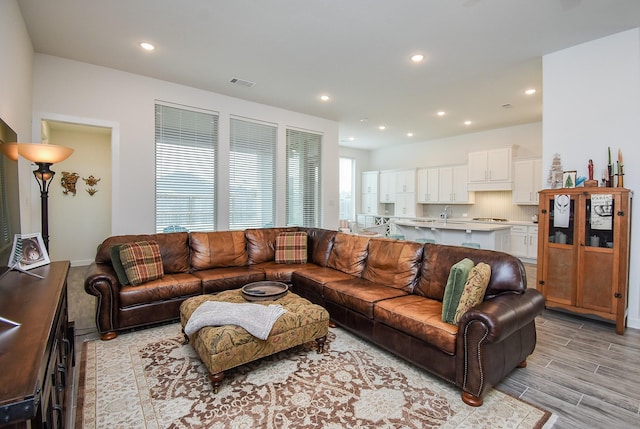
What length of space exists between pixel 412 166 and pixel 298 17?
6720 mm

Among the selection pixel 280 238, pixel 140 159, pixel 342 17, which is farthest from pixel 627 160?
pixel 140 159

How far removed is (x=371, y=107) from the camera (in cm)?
569

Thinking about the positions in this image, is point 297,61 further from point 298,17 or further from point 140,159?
point 140,159

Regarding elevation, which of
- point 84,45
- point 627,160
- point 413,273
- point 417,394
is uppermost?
point 84,45

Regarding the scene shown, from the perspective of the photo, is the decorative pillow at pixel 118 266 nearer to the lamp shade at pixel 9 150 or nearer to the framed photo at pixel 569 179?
the lamp shade at pixel 9 150

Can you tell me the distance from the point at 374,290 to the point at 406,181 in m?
6.37

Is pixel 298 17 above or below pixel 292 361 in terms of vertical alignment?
above

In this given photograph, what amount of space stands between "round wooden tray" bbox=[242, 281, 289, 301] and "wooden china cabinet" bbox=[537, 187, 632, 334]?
300cm

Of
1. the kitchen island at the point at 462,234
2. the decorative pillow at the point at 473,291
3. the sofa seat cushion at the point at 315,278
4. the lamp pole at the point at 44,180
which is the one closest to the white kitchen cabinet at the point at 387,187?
the kitchen island at the point at 462,234

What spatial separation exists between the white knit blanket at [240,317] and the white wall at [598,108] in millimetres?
3671

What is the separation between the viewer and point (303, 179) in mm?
6238

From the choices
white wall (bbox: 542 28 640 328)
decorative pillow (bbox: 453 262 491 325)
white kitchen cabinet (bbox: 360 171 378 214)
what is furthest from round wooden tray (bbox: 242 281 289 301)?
white kitchen cabinet (bbox: 360 171 378 214)

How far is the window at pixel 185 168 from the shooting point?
4605 mm

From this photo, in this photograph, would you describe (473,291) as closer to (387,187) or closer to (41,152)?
(41,152)
